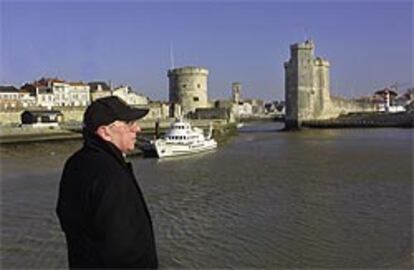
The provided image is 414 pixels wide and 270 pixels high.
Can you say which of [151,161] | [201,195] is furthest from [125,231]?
[151,161]

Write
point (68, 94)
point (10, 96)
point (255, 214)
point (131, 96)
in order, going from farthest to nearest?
point (131, 96)
point (68, 94)
point (10, 96)
point (255, 214)

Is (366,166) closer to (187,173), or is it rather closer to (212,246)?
(187,173)

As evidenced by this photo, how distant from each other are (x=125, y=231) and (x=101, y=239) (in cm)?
9

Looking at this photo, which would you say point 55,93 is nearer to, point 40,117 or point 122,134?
point 40,117

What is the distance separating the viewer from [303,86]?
54031 millimetres

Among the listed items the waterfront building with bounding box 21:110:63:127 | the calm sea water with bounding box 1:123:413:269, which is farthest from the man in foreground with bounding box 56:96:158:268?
the waterfront building with bounding box 21:110:63:127

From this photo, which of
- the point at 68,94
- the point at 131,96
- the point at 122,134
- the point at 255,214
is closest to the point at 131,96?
the point at 131,96

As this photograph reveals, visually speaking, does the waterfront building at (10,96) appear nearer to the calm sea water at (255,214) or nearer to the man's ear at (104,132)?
the calm sea water at (255,214)

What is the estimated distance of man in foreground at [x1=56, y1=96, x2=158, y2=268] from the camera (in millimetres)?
1851

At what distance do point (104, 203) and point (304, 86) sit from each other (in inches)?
2093

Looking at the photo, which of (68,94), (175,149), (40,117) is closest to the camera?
(175,149)

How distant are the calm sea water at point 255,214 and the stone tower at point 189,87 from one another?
32446mm

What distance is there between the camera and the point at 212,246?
7.90 meters

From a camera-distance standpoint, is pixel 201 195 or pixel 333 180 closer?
pixel 201 195
